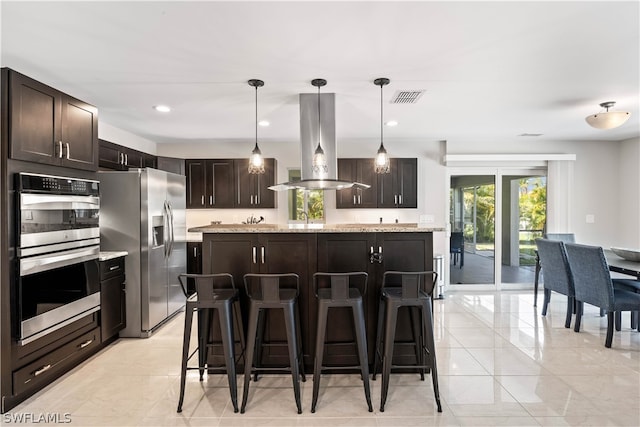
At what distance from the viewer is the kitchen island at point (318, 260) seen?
9.41 ft

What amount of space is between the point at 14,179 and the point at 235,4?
6.28ft

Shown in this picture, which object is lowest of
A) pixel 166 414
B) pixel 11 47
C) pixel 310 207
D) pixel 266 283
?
pixel 166 414

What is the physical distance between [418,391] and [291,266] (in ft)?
4.39

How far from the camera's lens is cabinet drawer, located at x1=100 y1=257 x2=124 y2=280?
3385 millimetres

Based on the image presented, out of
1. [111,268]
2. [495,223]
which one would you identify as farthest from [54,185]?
[495,223]

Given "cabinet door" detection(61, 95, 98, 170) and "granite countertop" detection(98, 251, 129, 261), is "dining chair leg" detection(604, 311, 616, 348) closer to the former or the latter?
"granite countertop" detection(98, 251, 129, 261)

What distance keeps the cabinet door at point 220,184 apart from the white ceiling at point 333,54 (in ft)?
4.79

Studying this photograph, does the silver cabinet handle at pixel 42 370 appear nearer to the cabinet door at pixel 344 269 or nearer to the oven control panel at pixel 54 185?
the oven control panel at pixel 54 185

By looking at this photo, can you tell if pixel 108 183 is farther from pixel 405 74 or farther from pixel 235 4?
pixel 405 74

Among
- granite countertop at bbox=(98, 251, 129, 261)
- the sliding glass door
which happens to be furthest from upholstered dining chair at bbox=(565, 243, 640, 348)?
granite countertop at bbox=(98, 251, 129, 261)

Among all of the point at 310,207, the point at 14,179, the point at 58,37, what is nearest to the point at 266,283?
the point at 14,179

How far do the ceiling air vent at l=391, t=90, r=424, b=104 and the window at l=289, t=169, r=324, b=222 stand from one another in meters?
2.43

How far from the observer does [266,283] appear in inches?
95.4

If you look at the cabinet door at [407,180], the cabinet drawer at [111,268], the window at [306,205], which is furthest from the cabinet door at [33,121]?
the cabinet door at [407,180]
